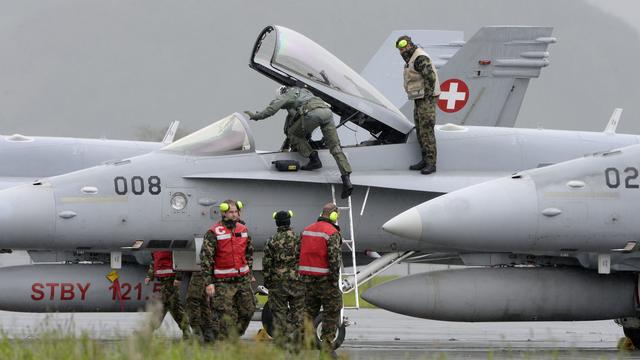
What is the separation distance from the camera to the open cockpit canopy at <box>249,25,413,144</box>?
43.5ft

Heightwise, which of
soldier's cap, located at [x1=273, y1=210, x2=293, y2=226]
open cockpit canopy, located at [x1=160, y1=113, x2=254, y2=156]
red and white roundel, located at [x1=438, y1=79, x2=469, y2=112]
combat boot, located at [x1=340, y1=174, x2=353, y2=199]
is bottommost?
soldier's cap, located at [x1=273, y1=210, x2=293, y2=226]

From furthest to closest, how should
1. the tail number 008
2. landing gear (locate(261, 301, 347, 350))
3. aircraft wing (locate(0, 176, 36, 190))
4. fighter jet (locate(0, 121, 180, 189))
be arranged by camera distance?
fighter jet (locate(0, 121, 180, 189))
aircraft wing (locate(0, 176, 36, 190))
the tail number 008
landing gear (locate(261, 301, 347, 350))

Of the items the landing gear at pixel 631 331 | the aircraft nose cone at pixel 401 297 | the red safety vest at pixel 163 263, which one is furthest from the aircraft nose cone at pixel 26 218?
the landing gear at pixel 631 331

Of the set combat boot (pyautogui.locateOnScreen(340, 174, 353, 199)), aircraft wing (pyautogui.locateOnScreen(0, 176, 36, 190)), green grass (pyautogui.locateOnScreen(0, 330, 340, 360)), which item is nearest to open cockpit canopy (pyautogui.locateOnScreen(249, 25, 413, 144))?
combat boot (pyautogui.locateOnScreen(340, 174, 353, 199))

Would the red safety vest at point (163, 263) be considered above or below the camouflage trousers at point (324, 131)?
below

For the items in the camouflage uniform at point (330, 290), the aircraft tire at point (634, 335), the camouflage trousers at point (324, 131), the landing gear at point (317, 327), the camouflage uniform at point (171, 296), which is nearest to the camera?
the camouflage uniform at point (330, 290)

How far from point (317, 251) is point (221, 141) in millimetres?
2221

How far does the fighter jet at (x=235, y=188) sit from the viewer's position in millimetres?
12508

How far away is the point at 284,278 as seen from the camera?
11.8 m

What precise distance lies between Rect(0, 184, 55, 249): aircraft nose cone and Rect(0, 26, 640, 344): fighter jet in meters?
0.01

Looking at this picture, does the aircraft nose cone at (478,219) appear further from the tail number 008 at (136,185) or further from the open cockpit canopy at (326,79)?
the tail number 008 at (136,185)

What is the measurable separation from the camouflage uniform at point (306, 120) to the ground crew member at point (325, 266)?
133cm

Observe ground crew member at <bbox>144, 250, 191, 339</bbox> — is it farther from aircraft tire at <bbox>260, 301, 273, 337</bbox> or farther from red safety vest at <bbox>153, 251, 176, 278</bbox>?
aircraft tire at <bbox>260, 301, 273, 337</bbox>

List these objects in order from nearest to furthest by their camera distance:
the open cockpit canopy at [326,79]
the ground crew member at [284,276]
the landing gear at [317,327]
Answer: the ground crew member at [284,276] → the landing gear at [317,327] → the open cockpit canopy at [326,79]
